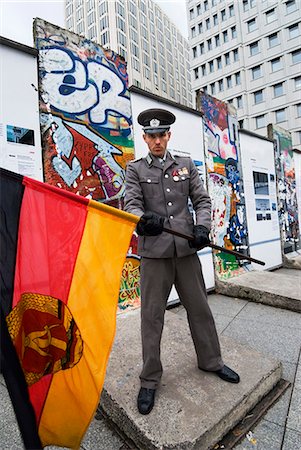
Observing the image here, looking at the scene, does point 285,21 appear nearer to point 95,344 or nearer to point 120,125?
point 120,125

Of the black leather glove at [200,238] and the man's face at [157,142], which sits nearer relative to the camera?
the black leather glove at [200,238]

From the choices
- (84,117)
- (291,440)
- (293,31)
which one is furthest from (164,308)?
(293,31)

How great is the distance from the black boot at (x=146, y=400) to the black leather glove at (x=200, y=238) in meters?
1.10

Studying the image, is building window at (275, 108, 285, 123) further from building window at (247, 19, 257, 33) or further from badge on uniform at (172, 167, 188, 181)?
badge on uniform at (172, 167, 188, 181)

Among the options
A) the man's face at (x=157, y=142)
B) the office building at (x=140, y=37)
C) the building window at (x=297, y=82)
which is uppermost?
the office building at (x=140, y=37)

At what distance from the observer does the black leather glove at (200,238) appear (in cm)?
205

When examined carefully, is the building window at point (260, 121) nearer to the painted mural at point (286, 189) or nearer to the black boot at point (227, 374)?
the painted mural at point (286, 189)

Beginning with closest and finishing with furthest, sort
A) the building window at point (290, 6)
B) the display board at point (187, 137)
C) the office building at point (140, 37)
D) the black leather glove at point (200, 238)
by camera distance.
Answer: the black leather glove at point (200, 238)
the display board at point (187, 137)
the building window at point (290, 6)
the office building at point (140, 37)

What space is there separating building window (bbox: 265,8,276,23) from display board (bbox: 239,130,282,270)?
120ft

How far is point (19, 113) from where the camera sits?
3.21 metres

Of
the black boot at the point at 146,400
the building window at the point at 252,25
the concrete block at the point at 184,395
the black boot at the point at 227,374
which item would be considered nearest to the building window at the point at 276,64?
the building window at the point at 252,25

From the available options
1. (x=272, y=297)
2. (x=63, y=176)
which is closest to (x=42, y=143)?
(x=63, y=176)

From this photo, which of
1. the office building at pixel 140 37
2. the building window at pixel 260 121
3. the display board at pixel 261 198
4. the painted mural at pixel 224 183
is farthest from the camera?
the office building at pixel 140 37

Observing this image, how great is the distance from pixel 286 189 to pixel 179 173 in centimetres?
705
